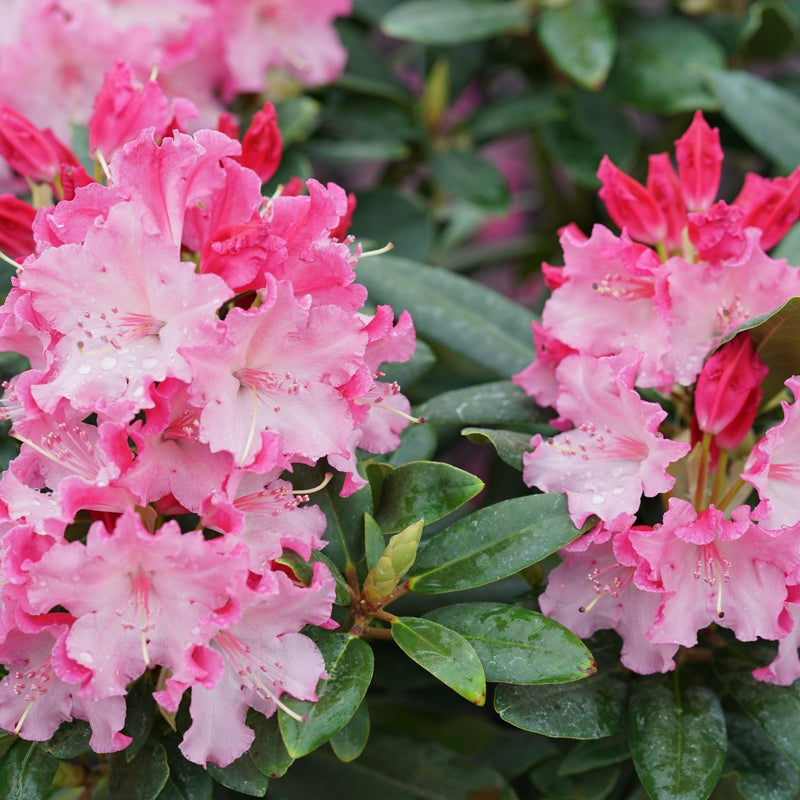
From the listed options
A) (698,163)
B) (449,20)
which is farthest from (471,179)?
(698,163)

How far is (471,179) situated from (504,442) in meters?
0.86

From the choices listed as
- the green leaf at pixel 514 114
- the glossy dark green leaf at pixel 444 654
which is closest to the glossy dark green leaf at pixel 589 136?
the green leaf at pixel 514 114

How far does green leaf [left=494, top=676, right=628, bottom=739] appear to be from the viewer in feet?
3.17

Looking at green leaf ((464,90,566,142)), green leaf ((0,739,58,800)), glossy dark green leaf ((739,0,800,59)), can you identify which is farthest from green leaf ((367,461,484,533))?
glossy dark green leaf ((739,0,800,59))

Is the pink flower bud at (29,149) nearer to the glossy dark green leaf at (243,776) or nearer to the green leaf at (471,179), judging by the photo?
the glossy dark green leaf at (243,776)

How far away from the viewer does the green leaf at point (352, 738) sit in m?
0.95

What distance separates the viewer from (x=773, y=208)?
1.09 meters

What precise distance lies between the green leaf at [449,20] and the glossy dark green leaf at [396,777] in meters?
1.02

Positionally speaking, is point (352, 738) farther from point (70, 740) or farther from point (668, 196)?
point (668, 196)

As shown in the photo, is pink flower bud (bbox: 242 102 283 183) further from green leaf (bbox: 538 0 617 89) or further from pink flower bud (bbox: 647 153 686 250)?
green leaf (bbox: 538 0 617 89)

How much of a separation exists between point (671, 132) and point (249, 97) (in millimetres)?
749

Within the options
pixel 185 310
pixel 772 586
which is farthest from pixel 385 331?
pixel 772 586

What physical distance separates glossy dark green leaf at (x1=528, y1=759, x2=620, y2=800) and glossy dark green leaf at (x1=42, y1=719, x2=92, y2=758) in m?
0.48

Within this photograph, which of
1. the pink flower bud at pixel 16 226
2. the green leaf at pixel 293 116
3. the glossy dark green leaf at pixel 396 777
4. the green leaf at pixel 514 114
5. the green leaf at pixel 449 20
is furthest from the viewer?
the green leaf at pixel 514 114
